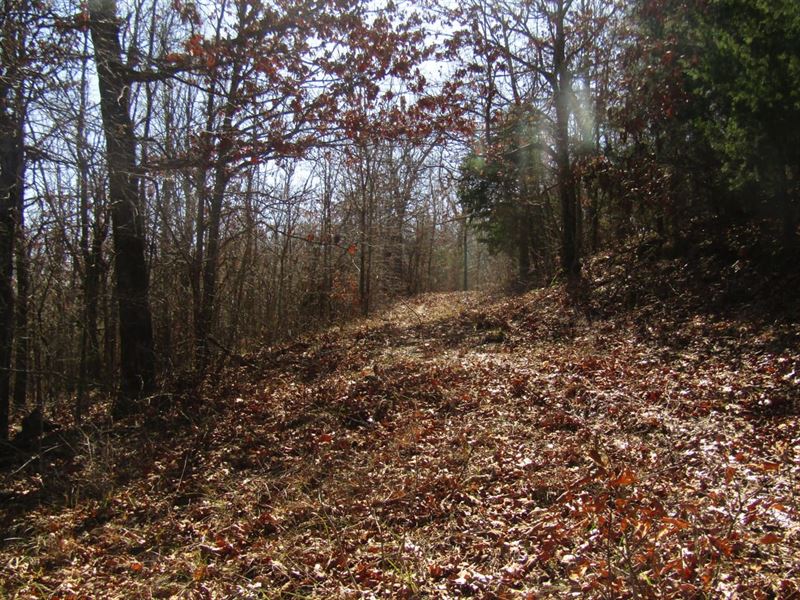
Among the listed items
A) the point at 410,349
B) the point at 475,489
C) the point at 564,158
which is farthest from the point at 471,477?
the point at 564,158

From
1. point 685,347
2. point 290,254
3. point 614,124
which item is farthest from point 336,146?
point 290,254

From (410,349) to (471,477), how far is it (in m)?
5.89

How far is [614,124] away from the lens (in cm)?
1185

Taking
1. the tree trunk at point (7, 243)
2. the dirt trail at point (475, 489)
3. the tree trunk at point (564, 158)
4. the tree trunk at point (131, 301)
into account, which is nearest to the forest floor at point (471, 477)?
the dirt trail at point (475, 489)

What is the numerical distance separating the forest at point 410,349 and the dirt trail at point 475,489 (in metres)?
0.03

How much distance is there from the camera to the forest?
14.0ft

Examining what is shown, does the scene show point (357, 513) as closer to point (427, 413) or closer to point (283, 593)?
point (283, 593)

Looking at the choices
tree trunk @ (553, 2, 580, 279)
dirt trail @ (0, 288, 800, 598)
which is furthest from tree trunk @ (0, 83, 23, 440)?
tree trunk @ (553, 2, 580, 279)

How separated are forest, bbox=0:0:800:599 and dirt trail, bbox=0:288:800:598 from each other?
0.03 meters

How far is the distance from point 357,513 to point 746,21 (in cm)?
786

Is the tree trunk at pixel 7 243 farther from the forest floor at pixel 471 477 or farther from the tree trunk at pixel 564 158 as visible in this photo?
the tree trunk at pixel 564 158

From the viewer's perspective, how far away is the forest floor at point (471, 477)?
373 cm

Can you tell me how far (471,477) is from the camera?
5.23 m

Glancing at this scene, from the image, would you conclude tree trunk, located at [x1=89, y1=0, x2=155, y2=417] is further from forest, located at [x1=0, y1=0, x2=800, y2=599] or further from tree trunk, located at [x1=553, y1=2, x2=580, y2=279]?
tree trunk, located at [x1=553, y1=2, x2=580, y2=279]
